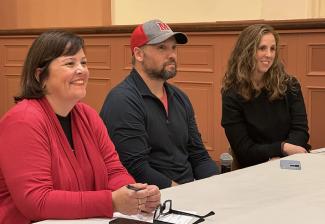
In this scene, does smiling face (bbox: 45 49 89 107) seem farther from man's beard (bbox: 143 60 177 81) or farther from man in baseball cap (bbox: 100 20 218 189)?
man's beard (bbox: 143 60 177 81)

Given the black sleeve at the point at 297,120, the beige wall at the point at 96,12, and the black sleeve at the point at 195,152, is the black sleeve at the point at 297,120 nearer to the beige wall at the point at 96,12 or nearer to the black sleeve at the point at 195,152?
the black sleeve at the point at 195,152

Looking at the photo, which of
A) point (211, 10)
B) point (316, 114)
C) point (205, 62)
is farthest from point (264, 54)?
point (211, 10)

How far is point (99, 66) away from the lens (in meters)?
5.63

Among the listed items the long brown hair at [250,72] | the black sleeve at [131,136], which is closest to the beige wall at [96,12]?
the long brown hair at [250,72]

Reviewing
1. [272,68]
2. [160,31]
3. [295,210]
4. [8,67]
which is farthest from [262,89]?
[8,67]

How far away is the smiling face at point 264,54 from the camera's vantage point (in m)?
3.46

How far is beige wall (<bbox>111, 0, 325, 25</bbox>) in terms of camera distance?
18.9 ft

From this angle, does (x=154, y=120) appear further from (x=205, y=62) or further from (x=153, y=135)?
(x=205, y=62)

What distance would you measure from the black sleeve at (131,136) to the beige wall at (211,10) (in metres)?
3.45

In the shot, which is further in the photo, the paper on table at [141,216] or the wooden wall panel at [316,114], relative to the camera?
the wooden wall panel at [316,114]

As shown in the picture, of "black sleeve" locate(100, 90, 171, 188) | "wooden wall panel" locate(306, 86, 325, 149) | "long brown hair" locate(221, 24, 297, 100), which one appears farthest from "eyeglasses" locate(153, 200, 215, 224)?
"wooden wall panel" locate(306, 86, 325, 149)

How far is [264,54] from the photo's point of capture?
3.46 meters

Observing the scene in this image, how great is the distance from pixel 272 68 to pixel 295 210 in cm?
185

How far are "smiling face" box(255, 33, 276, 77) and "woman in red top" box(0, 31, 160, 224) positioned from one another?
1559 millimetres
